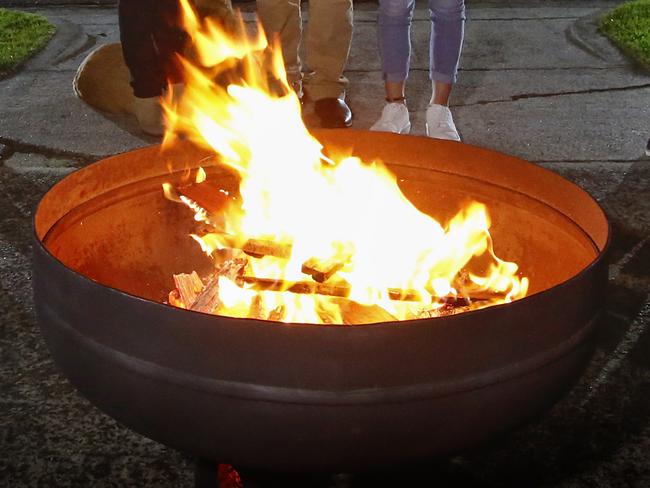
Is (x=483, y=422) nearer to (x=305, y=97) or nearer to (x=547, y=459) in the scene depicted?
(x=547, y=459)

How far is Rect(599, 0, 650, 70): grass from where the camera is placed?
5.46 meters

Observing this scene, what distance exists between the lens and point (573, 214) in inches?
69.7

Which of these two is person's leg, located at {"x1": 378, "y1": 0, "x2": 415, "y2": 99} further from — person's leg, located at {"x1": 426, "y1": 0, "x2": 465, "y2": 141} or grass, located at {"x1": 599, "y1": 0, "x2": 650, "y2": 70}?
grass, located at {"x1": 599, "y1": 0, "x2": 650, "y2": 70}

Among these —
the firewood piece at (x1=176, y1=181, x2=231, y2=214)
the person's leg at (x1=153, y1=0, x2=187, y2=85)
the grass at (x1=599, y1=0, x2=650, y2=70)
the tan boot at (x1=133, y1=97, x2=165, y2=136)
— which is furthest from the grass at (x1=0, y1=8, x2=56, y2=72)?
the grass at (x1=599, y1=0, x2=650, y2=70)

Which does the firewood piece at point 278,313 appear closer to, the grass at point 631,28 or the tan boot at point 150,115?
the tan boot at point 150,115

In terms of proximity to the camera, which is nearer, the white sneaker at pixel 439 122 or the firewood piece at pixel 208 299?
the firewood piece at pixel 208 299

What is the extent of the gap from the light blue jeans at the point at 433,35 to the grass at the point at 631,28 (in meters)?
2.28

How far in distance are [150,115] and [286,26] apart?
0.78 m

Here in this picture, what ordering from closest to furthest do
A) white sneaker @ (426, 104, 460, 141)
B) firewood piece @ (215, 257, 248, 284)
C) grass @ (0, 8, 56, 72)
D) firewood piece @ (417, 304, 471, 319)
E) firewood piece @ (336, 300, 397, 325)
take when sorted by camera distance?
1. firewood piece @ (336, 300, 397, 325)
2. firewood piece @ (417, 304, 471, 319)
3. firewood piece @ (215, 257, 248, 284)
4. white sneaker @ (426, 104, 460, 141)
5. grass @ (0, 8, 56, 72)

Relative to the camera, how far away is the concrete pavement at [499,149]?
194cm

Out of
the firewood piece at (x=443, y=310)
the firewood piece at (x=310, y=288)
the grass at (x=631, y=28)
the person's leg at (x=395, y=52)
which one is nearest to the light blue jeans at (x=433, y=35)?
the person's leg at (x=395, y=52)

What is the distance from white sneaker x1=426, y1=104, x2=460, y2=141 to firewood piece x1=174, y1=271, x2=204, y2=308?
1.81 meters

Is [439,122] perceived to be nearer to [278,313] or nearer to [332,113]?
[332,113]

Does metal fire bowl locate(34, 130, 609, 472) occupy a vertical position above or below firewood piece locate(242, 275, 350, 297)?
above
